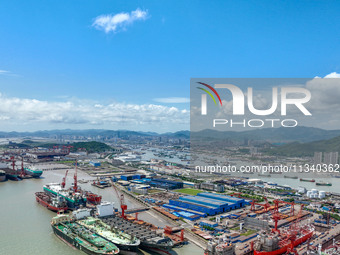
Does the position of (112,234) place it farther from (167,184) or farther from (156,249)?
(167,184)

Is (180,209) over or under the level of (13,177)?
under

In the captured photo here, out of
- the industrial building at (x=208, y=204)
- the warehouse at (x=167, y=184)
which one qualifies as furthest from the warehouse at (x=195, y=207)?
the warehouse at (x=167, y=184)

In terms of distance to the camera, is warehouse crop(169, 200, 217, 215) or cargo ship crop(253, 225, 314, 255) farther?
warehouse crop(169, 200, 217, 215)

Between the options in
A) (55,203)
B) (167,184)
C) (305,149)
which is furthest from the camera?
(305,149)

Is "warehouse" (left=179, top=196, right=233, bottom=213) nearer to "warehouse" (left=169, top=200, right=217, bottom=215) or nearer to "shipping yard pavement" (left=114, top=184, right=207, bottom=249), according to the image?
"warehouse" (left=169, top=200, right=217, bottom=215)

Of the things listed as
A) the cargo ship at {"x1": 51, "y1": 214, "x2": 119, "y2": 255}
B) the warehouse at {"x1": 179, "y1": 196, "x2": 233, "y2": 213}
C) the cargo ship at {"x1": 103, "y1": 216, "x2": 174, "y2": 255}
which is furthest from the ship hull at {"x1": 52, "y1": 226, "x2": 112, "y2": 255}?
the warehouse at {"x1": 179, "y1": 196, "x2": 233, "y2": 213}

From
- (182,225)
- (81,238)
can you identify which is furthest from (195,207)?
(81,238)
